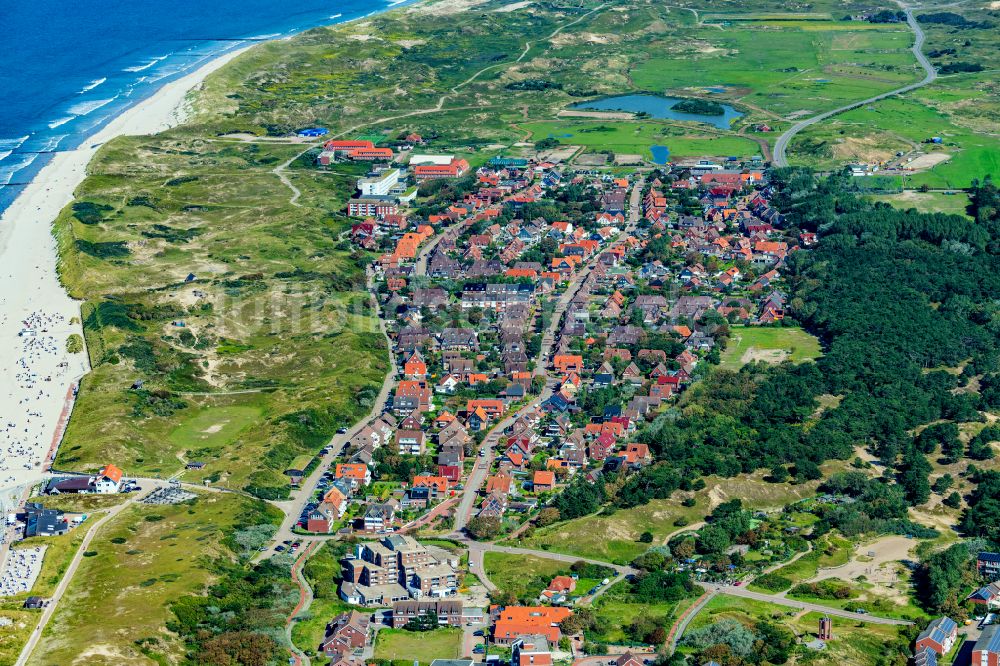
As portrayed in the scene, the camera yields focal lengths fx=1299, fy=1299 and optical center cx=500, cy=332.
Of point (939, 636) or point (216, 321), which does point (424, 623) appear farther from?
point (216, 321)

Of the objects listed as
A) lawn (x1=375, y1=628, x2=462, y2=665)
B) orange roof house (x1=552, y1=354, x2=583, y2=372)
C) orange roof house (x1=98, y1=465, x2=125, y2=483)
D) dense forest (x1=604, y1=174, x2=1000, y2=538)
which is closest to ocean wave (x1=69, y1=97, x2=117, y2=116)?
dense forest (x1=604, y1=174, x2=1000, y2=538)

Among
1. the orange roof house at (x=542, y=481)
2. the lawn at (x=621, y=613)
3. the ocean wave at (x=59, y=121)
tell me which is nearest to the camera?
the lawn at (x=621, y=613)

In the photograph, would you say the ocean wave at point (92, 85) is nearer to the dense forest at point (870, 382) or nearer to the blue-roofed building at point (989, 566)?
the dense forest at point (870, 382)

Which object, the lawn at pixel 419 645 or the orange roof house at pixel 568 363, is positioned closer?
the lawn at pixel 419 645

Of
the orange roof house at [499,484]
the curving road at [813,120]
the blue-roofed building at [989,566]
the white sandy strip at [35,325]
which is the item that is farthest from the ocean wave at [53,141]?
the blue-roofed building at [989,566]

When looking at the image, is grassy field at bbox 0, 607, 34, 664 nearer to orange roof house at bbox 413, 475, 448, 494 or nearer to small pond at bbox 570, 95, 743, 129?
orange roof house at bbox 413, 475, 448, 494

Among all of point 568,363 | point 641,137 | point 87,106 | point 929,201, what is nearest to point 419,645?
point 568,363
